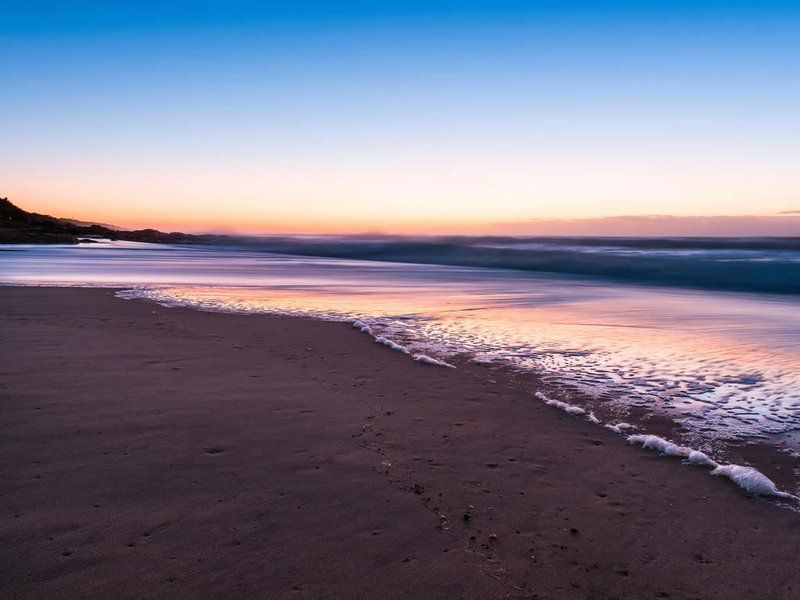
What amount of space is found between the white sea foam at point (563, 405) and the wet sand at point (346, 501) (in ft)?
0.34

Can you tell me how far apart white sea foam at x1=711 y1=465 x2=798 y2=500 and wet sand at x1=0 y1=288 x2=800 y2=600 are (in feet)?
0.34

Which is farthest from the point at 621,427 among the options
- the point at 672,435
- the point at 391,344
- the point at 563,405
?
the point at 391,344

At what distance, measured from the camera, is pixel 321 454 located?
424 cm

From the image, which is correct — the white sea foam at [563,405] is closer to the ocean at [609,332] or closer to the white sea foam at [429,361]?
the ocean at [609,332]

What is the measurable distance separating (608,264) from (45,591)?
3408 centimetres

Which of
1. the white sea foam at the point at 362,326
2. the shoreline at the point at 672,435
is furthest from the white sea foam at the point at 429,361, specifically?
the white sea foam at the point at 362,326

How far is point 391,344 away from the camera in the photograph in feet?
27.7

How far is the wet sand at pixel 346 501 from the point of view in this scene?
279cm

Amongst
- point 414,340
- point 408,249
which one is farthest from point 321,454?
point 408,249

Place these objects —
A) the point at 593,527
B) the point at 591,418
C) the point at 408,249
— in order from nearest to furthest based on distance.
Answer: the point at 593,527, the point at 591,418, the point at 408,249

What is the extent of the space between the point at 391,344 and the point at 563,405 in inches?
133

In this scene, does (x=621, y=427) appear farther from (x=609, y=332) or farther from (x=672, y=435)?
(x=609, y=332)

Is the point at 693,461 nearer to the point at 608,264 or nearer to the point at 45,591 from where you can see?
the point at 45,591

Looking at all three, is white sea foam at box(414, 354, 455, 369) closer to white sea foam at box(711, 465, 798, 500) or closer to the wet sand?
the wet sand
